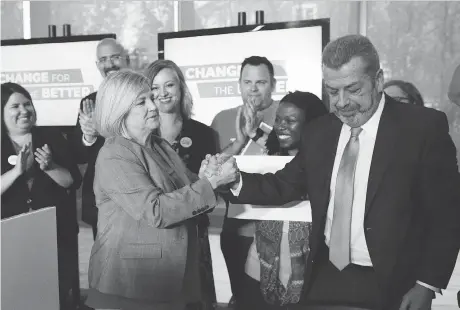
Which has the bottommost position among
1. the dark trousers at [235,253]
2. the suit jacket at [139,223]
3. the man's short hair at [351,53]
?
the dark trousers at [235,253]

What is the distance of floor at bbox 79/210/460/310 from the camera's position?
3.14 m

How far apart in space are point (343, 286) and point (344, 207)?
324 millimetres

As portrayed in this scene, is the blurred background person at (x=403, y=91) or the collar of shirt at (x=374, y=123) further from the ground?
the blurred background person at (x=403, y=91)

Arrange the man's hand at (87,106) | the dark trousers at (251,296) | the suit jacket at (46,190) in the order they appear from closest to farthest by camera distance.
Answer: the dark trousers at (251,296)
the suit jacket at (46,190)
the man's hand at (87,106)

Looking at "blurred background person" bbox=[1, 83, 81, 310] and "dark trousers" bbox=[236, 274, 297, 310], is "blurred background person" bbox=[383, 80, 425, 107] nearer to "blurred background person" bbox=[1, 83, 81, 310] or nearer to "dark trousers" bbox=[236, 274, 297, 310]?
"dark trousers" bbox=[236, 274, 297, 310]

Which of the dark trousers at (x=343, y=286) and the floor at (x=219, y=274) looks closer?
the dark trousers at (x=343, y=286)

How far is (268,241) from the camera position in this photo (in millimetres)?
2994

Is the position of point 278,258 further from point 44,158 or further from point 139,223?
point 44,158

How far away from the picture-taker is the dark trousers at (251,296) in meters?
3.19

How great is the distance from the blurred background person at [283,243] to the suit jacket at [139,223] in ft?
2.86


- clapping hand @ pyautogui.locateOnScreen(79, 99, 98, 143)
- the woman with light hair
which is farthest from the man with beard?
the woman with light hair

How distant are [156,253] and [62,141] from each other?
5.89 feet

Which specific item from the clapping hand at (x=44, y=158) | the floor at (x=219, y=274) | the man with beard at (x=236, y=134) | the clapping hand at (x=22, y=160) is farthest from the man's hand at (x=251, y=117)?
the clapping hand at (x=22, y=160)

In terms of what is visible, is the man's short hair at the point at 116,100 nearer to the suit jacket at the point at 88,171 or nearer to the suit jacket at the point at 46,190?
the suit jacket at the point at 88,171
